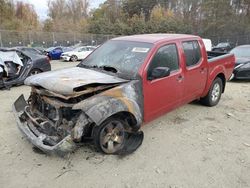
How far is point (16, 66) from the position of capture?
8.48m

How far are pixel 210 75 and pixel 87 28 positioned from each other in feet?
124

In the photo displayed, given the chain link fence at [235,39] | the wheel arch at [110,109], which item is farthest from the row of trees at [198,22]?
the wheel arch at [110,109]

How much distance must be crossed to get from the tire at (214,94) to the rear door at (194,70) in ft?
1.70

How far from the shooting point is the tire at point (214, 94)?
5629 millimetres

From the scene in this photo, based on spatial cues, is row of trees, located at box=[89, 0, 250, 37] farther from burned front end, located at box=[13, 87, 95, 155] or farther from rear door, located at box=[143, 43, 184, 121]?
burned front end, located at box=[13, 87, 95, 155]

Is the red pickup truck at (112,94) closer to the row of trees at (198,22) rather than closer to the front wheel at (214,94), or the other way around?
the front wheel at (214,94)

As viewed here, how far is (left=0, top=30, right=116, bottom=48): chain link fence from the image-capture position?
25250 mm

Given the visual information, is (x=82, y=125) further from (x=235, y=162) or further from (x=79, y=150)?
(x=235, y=162)

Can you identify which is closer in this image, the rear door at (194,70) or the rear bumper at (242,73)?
the rear door at (194,70)

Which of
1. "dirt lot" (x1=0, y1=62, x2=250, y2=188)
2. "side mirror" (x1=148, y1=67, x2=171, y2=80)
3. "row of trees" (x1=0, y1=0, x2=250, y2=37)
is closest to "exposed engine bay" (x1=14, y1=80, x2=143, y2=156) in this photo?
"dirt lot" (x1=0, y1=62, x2=250, y2=188)

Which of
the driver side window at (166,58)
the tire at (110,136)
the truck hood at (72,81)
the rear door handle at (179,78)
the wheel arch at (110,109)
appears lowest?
the tire at (110,136)

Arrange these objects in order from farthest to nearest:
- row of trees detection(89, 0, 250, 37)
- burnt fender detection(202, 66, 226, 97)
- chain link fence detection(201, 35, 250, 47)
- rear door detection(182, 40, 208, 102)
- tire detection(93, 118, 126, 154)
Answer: row of trees detection(89, 0, 250, 37), chain link fence detection(201, 35, 250, 47), burnt fender detection(202, 66, 226, 97), rear door detection(182, 40, 208, 102), tire detection(93, 118, 126, 154)

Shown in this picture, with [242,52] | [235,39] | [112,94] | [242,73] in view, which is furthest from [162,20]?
[112,94]

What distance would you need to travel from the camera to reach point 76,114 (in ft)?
10.9
